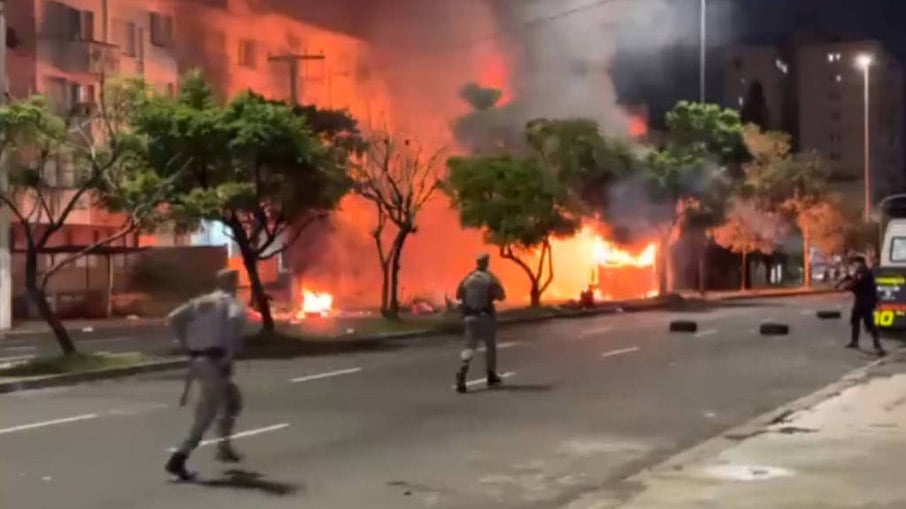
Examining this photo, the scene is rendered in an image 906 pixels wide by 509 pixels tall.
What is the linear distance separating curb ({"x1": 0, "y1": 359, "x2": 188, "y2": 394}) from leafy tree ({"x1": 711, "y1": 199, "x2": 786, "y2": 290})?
41.3 m

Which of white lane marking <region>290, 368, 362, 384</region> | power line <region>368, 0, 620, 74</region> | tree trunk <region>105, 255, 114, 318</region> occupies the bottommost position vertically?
white lane marking <region>290, 368, 362, 384</region>

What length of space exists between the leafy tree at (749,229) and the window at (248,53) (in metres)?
20.5

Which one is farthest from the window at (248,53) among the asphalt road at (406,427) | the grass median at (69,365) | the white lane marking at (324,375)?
the white lane marking at (324,375)

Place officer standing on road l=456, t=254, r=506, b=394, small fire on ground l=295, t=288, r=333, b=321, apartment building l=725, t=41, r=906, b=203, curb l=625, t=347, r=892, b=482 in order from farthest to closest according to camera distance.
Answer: apartment building l=725, t=41, r=906, b=203 < small fire on ground l=295, t=288, r=333, b=321 < officer standing on road l=456, t=254, r=506, b=394 < curb l=625, t=347, r=892, b=482

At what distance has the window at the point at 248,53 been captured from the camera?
55.3 meters

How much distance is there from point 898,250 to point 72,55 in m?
26.3

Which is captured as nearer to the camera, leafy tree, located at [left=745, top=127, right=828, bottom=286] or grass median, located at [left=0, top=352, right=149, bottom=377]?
grass median, located at [left=0, top=352, right=149, bottom=377]

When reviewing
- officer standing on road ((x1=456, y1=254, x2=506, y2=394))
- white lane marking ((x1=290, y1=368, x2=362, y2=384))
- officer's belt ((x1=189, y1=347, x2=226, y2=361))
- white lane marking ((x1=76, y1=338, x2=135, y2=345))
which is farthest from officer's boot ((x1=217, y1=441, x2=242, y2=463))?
white lane marking ((x1=76, y1=338, x2=135, y2=345))

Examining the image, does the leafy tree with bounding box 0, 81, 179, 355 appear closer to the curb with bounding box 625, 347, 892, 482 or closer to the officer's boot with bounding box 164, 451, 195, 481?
the officer's boot with bounding box 164, 451, 195, 481

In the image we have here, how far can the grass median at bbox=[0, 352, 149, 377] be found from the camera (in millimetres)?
19906

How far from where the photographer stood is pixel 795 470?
1048cm

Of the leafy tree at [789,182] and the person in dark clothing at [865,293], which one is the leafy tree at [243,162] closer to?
the person in dark clothing at [865,293]

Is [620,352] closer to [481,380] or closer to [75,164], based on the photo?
[481,380]

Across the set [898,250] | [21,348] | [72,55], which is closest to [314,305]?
[72,55]
